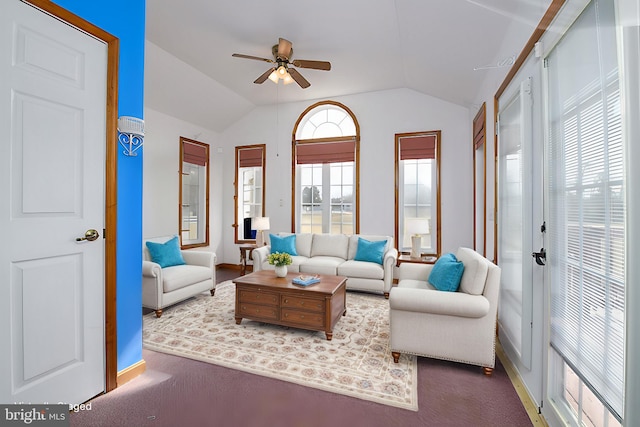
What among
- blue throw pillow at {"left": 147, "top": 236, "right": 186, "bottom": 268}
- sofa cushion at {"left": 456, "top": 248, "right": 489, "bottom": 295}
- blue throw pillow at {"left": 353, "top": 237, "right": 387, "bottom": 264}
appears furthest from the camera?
blue throw pillow at {"left": 353, "top": 237, "right": 387, "bottom": 264}

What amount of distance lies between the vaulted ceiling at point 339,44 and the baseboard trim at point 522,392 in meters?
2.49

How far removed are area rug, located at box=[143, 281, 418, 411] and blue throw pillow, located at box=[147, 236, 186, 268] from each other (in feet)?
2.03

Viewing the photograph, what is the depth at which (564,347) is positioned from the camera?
1.62 m

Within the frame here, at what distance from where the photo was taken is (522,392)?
6.92 feet

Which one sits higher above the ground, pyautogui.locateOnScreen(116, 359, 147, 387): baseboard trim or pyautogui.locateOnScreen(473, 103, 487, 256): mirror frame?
pyautogui.locateOnScreen(473, 103, 487, 256): mirror frame

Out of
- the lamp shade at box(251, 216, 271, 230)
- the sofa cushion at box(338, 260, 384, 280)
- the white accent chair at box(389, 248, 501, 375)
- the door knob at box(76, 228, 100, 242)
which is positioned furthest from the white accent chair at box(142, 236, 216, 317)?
the white accent chair at box(389, 248, 501, 375)

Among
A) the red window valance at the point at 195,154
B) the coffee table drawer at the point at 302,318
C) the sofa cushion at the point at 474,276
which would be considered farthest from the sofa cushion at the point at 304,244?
the sofa cushion at the point at 474,276

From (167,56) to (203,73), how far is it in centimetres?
62

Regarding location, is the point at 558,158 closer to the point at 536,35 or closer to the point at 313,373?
the point at 536,35

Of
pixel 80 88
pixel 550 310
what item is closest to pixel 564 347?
pixel 550 310

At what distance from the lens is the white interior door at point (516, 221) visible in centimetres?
204

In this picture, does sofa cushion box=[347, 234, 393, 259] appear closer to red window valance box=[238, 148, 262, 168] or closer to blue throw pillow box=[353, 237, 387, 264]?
blue throw pillow box=[353, 237, 387, 264]

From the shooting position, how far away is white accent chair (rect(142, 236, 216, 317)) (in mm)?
3484

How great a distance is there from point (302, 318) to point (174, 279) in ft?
5.62
